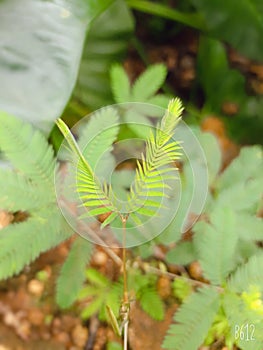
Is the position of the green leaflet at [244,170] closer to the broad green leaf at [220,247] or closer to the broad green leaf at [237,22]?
the broad green leaf at [220,247]

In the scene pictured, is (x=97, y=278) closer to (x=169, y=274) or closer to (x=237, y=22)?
(x=169, y=274)

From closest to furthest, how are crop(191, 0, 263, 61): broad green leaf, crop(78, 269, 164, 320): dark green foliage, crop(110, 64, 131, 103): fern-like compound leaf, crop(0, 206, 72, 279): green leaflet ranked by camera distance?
crop(0, 206, 72, 279): green leaflet → crop(78, 269, 164, 320): dark green foliage → crop(110, 64, 131, 103): fern-like compound leaf → crop(191, 0, 263, 61): broad green leaf

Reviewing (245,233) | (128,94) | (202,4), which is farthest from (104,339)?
(202,4)

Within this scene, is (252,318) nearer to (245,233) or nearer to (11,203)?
(245,233)

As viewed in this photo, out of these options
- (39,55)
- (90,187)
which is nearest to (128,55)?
(39,55)

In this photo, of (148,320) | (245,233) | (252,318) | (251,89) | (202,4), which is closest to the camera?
(252,318)

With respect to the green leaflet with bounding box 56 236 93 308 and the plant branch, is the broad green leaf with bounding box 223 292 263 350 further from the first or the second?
the green leaflet with bounding box 56 236 93 308

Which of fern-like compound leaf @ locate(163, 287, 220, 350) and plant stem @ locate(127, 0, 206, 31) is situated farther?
plant stem @ locate(127, 0, 206, 31)

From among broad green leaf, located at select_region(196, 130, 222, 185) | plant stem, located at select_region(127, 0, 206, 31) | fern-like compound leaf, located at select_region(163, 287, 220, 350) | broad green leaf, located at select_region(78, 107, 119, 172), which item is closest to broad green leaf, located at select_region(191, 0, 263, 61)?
plant stem, located at select_region(127, 0, 206, 31)
